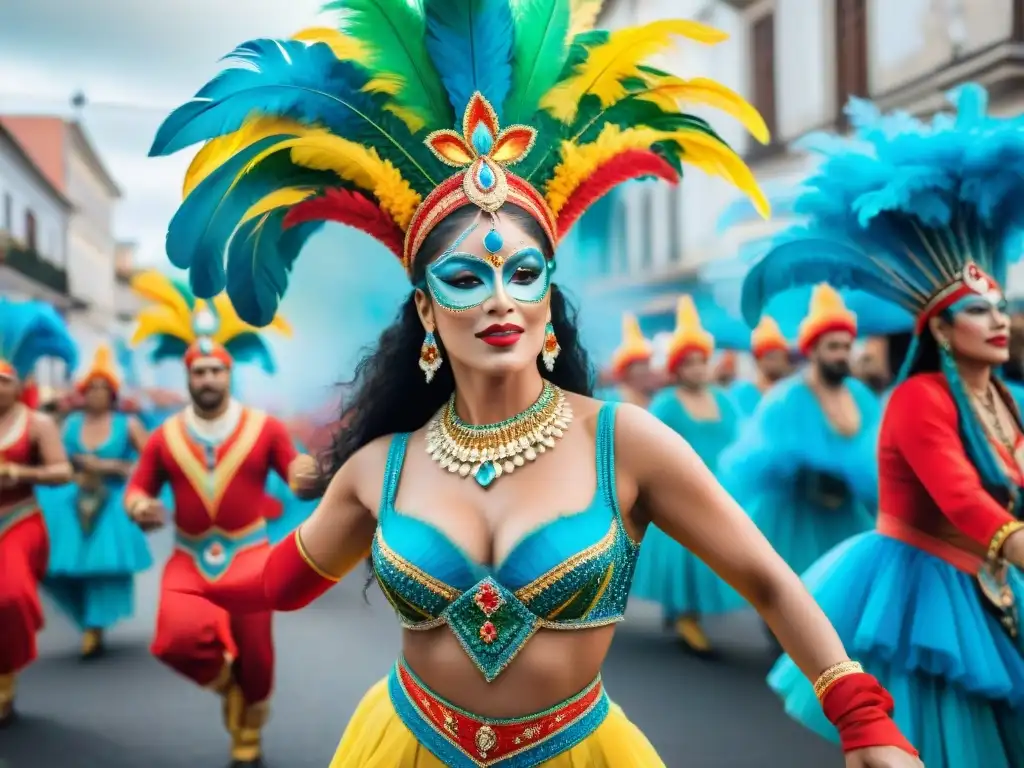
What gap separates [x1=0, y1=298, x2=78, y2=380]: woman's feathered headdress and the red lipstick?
4.12 m

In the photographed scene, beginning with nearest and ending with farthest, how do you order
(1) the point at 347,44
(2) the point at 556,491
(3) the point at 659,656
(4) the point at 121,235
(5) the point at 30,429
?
(2) the point at 556,491 < (1) the point at 347,44 < (4) the point at 121,235 < (5) the point at 30,429 < (3) the point at 659,656

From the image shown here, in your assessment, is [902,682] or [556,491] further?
[902,682]

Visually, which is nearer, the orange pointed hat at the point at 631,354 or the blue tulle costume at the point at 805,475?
the blue tulle costume at the point at 805,475

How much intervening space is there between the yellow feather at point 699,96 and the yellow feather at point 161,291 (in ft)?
11.2

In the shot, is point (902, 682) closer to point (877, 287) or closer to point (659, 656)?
point (877, 287)

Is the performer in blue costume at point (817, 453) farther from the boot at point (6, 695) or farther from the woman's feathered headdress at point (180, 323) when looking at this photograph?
the boot at point (6, 695)

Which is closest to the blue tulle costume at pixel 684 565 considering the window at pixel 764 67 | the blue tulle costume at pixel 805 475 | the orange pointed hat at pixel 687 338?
the orange pointed hat at pixel 687 338

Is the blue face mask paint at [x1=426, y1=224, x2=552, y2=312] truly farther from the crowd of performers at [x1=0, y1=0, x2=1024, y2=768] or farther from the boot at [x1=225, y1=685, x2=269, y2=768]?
the boot at [x1=225, y1=685, x2=269, y2=768]

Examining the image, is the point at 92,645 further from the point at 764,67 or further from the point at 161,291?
the point at 764,67

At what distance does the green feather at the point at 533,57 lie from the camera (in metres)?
2.21

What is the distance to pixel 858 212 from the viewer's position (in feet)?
11.1

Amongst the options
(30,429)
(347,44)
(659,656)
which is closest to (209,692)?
(30,429)

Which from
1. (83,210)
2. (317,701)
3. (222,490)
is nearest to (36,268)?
(83,210)

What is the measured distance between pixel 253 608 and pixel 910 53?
3.98m
